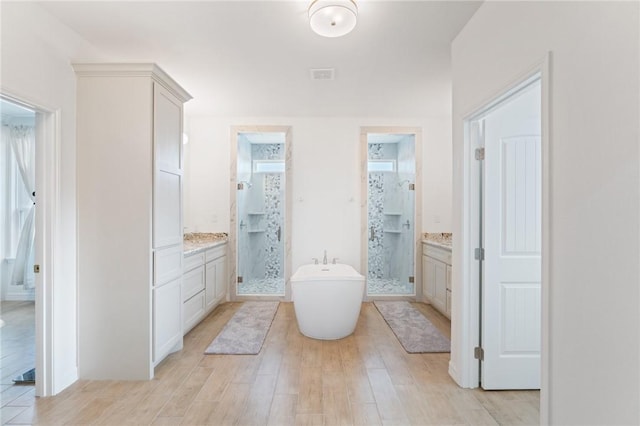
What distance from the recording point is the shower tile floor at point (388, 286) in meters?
4.59

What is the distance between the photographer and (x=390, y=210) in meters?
4.96

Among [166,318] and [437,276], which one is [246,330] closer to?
[166,318]

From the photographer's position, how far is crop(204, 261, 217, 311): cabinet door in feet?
12.1

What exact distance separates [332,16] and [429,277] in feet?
11.2

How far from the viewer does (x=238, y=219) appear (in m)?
4.56

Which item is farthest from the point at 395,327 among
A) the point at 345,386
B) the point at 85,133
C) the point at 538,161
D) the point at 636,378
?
the point at 85,133

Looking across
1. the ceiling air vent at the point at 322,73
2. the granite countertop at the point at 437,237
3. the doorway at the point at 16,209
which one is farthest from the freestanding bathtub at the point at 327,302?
the doorway at the point at 16,209

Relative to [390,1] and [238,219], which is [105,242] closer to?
[238,219]

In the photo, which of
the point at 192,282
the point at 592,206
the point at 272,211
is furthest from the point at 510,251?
the point at 272,211

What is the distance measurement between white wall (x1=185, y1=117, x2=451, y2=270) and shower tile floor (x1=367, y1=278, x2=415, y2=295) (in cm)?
53

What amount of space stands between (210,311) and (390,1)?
12.1 feet

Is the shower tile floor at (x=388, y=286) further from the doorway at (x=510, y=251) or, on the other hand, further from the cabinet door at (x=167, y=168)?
the cabinet door at (x=167, y=168)

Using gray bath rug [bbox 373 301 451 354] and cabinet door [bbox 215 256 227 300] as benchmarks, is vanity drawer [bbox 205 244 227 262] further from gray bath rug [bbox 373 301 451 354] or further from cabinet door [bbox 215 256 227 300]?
gray bath rug [bbox 373 301 451 354]

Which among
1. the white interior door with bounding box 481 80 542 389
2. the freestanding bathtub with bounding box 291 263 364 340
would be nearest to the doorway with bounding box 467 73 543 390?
the white interior door with bounding box 481 80 542 389
